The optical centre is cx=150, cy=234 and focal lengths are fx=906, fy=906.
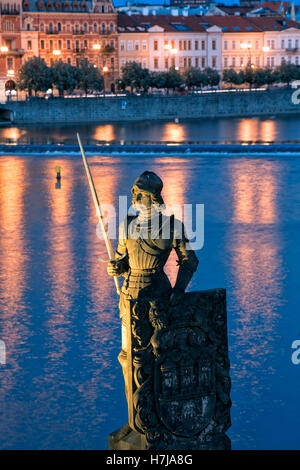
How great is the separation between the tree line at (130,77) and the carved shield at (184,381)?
217ft

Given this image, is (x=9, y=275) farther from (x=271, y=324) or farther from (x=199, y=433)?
(x=199, y=433)

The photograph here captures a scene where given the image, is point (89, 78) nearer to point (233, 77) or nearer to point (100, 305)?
point (233, 77)

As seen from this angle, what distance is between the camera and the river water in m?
8.23

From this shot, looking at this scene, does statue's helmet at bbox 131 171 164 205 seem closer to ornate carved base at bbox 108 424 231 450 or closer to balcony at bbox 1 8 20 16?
ornate carved base at bbox 108 424 231 450

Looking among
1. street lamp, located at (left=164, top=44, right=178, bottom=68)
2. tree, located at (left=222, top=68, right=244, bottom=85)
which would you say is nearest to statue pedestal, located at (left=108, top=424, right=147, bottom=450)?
tree, located at (left=222, top=68, right=244, bottom=85)

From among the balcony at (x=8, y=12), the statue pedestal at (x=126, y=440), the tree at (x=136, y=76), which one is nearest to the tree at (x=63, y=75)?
the tree at (x=136, y=76)

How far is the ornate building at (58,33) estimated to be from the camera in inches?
3280

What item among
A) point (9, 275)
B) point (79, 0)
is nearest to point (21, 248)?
point (9, 275)

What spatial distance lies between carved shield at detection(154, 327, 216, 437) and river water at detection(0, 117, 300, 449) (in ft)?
6.65

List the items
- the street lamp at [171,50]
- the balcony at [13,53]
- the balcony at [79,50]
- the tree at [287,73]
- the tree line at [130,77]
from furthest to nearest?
1. the balcony at [79,50]
2. the street lamp at [171,50]
3. the tree at [287,73]
4. the balcony at [13,53]
5. the tree line at [130,77]

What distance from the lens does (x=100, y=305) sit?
40.1ft

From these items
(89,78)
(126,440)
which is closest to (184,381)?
(126,440)

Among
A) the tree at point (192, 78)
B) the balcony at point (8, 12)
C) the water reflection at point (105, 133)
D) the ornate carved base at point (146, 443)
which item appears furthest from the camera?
the balcony at point (8, 12)

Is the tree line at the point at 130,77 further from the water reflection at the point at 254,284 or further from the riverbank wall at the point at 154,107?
the water reflection at the point at 254,284
